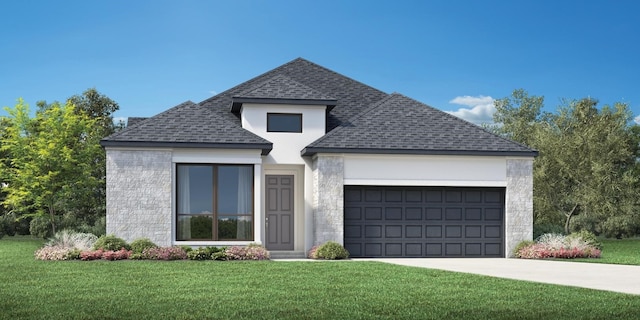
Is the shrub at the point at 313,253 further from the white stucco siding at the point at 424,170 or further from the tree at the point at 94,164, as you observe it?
the tree at the point at 94,164

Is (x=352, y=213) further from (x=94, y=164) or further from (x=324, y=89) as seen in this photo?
(x=94, y=164)

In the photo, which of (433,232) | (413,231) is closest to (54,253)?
(413,231)

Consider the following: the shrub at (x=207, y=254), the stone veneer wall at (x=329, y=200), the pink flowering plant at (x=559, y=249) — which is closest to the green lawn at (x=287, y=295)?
the shrub at (x=207, y=254)

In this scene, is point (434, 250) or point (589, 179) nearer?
point (434, 250)

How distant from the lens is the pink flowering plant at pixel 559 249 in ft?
70.1

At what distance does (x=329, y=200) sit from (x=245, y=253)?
337cm

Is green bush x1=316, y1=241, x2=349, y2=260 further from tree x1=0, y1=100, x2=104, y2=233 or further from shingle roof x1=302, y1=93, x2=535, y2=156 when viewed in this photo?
tree x1=0, y1=100, x2=104, y2=233

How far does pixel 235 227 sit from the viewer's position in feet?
72.3

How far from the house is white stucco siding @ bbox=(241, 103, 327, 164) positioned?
33mm

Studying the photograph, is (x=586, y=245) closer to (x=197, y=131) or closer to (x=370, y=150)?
(x=370, y=150)

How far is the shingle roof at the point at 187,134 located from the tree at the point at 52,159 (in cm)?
998

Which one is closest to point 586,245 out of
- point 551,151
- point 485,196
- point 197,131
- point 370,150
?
point 485,196

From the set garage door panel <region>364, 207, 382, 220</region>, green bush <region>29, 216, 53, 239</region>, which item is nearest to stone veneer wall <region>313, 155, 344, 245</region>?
garage door panel <region>364, 207, 382, 220</region>

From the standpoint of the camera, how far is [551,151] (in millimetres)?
37156
